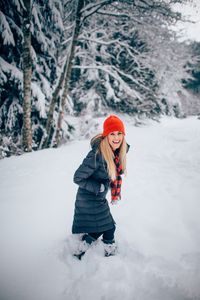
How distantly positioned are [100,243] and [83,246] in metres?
0.34

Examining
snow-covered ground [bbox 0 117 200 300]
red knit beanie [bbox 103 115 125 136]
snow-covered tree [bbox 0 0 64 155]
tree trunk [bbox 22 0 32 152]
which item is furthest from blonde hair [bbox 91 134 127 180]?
snow-covered tree [bbox 0 0 64 155]

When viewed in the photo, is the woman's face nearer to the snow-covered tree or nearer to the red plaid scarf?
the red plaid scarf

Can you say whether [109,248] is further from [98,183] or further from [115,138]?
[115,138]

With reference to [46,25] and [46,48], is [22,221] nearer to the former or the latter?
[46,48]

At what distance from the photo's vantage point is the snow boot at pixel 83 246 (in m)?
2.47

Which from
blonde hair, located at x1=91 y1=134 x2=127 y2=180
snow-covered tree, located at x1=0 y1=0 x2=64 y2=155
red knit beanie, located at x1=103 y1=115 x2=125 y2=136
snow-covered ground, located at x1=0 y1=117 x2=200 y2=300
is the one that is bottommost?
snow-covered ground, located at x1=0 y1=117 x2=200 y2=300

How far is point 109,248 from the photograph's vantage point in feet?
8.24

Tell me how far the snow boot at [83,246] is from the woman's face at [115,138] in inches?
46.1

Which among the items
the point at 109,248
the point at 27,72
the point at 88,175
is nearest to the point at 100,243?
the point at 109,248

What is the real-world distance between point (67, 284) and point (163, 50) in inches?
386

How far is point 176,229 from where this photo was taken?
3047 millimetres

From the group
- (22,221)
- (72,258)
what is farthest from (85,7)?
(72,258)

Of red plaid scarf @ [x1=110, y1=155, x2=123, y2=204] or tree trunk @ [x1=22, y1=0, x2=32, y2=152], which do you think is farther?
tree trunk @ [x1=22, y1=0, x2=32, y2=152]

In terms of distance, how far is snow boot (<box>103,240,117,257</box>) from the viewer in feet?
8.24
